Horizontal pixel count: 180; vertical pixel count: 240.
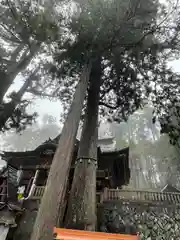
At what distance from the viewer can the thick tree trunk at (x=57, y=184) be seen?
3.03 metres

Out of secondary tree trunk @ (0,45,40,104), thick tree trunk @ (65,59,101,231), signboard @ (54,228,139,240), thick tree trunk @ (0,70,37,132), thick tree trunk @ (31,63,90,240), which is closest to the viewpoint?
signboard @ (54,228,139,240)

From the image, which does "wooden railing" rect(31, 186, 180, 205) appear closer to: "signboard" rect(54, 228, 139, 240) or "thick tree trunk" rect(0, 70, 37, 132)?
"thick tree trunk" rect(0, 70, 37, 132)

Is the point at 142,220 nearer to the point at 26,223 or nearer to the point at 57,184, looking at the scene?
the point at 26,223

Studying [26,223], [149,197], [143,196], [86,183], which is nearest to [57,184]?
[86,183]

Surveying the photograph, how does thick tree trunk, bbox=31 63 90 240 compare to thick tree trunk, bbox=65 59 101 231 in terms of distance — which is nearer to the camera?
thick tree trunk, bbox=31 63 90 240

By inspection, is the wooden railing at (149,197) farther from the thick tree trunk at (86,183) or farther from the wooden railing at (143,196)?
the thick tree trunk at (86,183)

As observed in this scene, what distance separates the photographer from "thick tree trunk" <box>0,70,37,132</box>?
744cm

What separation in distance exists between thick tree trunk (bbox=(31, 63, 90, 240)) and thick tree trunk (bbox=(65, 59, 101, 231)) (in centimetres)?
77

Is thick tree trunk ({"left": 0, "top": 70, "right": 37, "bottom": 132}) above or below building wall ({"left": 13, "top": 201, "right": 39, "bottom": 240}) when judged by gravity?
above

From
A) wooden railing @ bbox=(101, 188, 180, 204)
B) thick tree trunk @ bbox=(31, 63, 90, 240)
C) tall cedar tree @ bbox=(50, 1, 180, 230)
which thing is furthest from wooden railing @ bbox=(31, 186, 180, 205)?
thick tree trunk @ bbox=(31, 63, 90, 240)

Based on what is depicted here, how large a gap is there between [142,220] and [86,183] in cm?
741

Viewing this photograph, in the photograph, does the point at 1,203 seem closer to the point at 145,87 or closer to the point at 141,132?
the point at 145,87

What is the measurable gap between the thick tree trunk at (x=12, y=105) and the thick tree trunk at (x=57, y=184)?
3851 mm

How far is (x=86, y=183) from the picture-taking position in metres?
4.59
